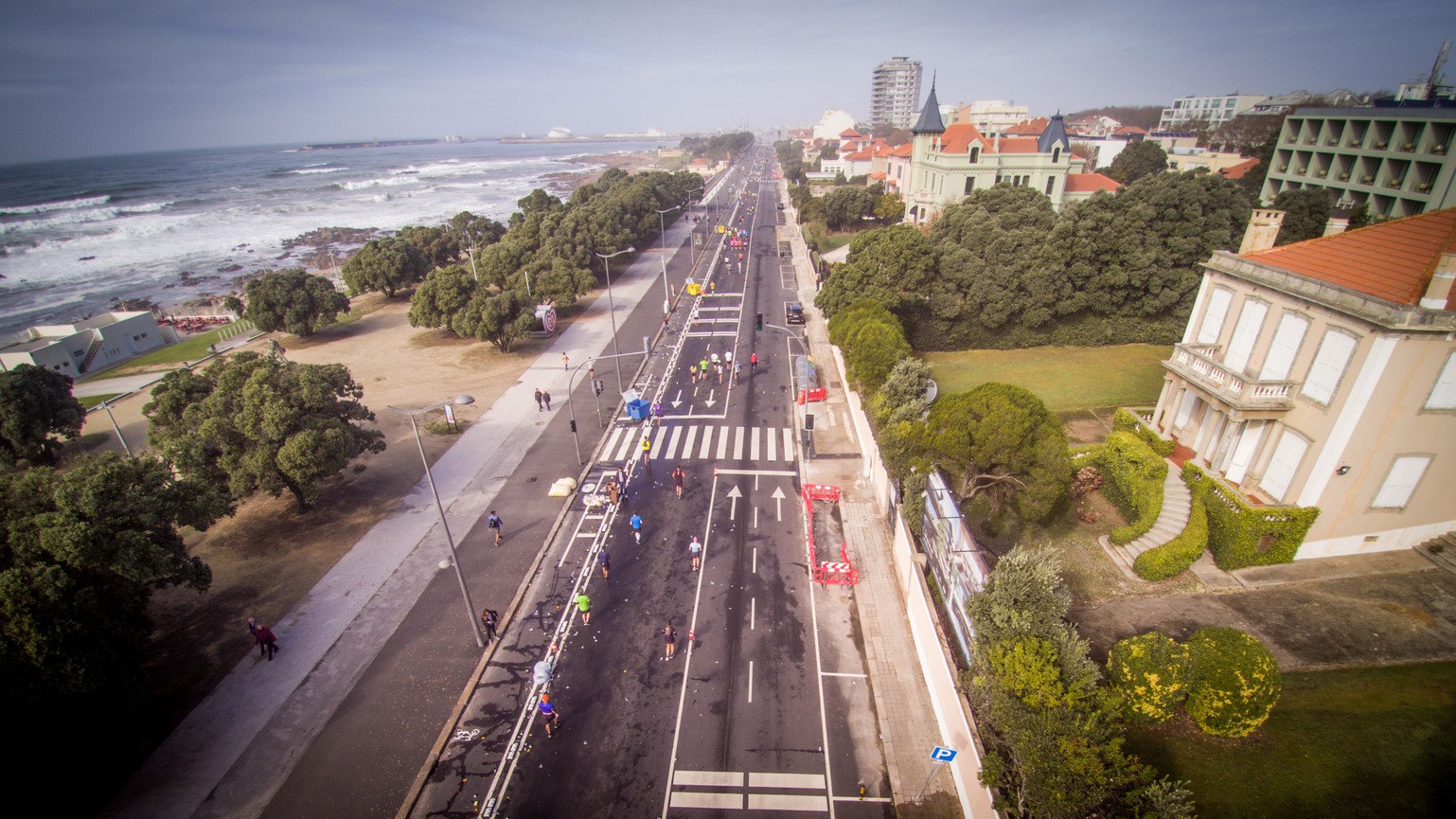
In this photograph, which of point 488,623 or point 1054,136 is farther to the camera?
point 1054,136

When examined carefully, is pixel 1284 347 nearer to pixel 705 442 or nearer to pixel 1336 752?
pixel 1336 752

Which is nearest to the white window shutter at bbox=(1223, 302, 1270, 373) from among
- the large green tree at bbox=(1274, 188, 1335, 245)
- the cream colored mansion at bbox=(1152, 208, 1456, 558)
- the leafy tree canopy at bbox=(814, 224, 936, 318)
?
the cream colored mansion at bbox=(1152, 208, 1456, 558)

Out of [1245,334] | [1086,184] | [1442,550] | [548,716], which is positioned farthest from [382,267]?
[1086,184]

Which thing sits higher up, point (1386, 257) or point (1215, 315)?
point (1386, 257)

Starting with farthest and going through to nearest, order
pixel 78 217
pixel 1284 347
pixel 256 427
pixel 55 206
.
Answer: pixel 55 206 < pixel 78 217 < pixel 256 427 < pixel 1284 347

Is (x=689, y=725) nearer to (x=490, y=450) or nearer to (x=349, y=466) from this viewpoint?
(x=490, y=450)

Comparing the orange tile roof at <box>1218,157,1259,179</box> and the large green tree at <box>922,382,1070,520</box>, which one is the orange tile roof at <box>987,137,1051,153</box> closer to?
the orange tile roof at <box>1218,157,1259,179</box>

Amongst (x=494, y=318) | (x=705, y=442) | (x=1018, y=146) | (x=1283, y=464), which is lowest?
(x=705, y=442)
